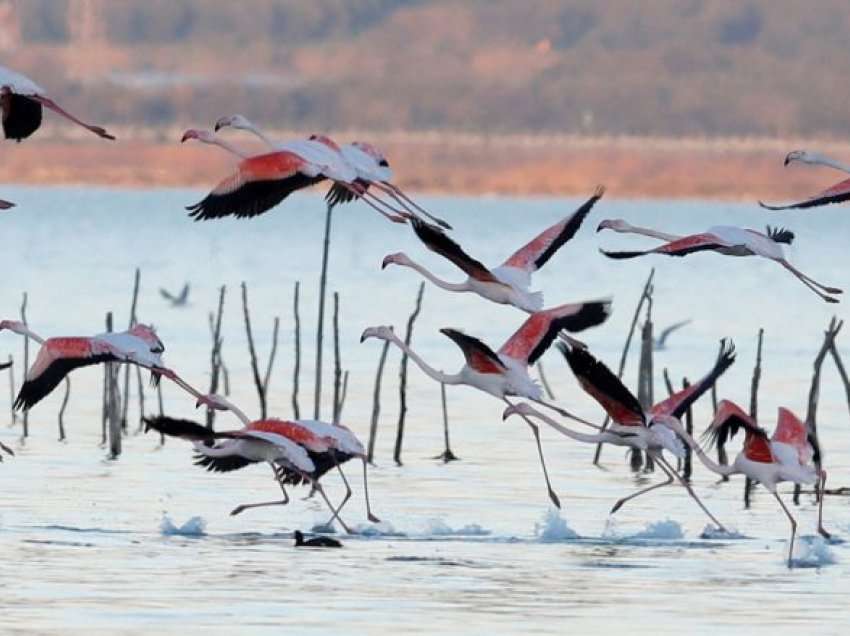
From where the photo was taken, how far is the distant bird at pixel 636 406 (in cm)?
1611

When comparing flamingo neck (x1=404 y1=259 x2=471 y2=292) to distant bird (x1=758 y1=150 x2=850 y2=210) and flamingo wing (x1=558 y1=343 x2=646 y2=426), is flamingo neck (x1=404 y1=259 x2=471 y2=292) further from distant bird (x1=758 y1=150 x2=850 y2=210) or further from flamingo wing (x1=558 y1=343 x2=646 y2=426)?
distant bird (x1=758 y1=150 x2=850 y2=210)

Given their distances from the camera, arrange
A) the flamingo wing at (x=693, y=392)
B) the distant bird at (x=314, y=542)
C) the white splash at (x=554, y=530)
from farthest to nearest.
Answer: the white splash at (x=554, y=530)
the distant bird at (x=314, y=542)
the flamingo wing at (x=693, y=392)

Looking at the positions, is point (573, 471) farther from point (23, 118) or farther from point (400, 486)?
point (23, 118)

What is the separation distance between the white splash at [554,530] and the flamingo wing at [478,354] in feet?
7.20

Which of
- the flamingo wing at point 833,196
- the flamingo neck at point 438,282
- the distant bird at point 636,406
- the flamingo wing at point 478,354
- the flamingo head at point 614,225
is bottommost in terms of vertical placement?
the distant bird at point 636,406

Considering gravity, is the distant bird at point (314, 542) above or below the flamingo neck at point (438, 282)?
below

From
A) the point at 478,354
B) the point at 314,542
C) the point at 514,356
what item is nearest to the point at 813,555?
the point at 514,356

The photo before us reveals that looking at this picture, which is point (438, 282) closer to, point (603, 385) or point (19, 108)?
point (603, 385)

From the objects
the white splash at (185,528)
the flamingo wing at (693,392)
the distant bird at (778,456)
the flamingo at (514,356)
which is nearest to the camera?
the flamingo wing at (693,392)

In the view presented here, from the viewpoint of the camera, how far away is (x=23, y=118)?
15984mm

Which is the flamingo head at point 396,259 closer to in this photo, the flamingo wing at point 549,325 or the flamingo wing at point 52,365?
the flamingo wing at point 549,325

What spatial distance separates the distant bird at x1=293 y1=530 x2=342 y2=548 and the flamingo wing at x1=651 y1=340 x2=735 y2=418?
2.45 meters

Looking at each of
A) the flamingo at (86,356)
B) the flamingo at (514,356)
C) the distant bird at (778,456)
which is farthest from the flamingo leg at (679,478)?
the flamingo at (86,356)

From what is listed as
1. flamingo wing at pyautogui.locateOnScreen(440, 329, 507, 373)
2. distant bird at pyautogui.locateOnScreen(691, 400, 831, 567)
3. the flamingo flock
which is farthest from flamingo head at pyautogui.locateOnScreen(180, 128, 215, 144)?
distant bird at pyautogui.locateOnScreen(691, 400, 831, 567)
